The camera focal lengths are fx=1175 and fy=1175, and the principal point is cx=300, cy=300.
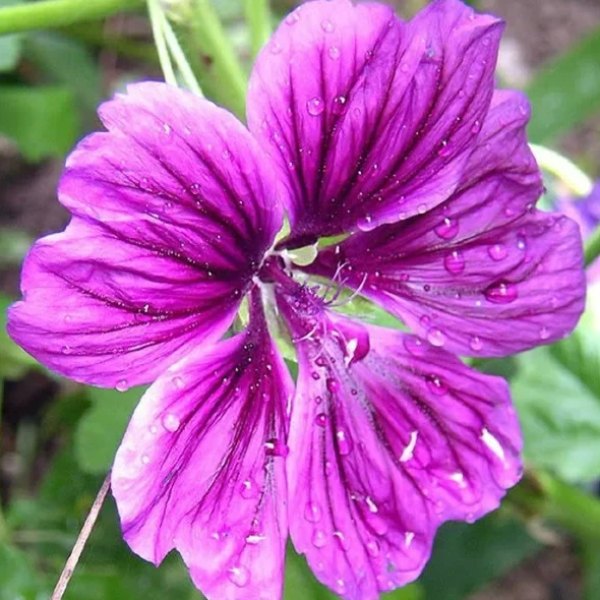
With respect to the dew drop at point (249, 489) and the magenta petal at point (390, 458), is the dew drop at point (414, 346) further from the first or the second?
the dew drop at point (249, 489)

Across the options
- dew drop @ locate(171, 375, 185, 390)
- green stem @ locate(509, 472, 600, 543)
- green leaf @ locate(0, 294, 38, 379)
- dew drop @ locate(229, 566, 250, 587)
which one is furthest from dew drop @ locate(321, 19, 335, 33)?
green stem @ locate(509, 472, 600, 543)

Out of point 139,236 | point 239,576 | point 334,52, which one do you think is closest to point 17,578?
point 239,576

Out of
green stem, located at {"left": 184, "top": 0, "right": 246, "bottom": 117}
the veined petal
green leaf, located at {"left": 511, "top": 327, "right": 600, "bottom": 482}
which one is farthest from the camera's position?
green leaf, located at {"left": 511, "top": 327, "right": 600, "bottom": 482}

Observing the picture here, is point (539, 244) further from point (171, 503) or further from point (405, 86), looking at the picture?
point (171, 503)

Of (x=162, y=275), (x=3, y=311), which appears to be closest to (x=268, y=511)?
(x=162, y=275)

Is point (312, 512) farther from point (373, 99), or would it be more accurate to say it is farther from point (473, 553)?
point (473, 553)

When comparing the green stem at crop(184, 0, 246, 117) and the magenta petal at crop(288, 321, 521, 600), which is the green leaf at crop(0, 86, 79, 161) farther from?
the magenta petal at crop(288, 321, 521, 600)

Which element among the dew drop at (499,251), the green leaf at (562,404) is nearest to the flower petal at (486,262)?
the dew drop at (499,251)
